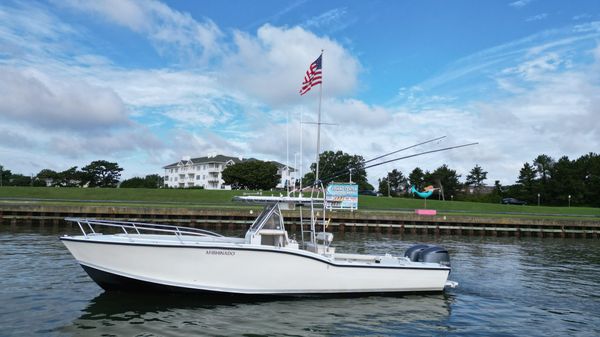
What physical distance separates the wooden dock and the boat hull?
20989mm

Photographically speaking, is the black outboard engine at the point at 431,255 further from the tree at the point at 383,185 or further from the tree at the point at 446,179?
the tree at the point at 383,185

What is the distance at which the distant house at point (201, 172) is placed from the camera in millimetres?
114188

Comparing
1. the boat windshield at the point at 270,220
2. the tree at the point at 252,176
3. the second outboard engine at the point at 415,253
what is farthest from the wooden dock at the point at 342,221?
the tree at the point at 252,176

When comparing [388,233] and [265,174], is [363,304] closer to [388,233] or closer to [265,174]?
[388,233]

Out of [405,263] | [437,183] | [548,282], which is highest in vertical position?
[437,183]

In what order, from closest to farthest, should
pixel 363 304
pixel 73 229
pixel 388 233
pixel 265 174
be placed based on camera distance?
pixel 363 304
pixel 73 229
pixel 388 233
pixel 265 174

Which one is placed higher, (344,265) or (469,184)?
(469,184)

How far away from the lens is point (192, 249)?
34.4 feet

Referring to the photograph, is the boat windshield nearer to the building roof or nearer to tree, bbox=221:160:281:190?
tree, bbox=221:160:281:190

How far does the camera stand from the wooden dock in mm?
31375

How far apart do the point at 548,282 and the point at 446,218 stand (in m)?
20.4

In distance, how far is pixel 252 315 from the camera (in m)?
10.0

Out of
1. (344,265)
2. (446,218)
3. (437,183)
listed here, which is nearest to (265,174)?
(437,183)

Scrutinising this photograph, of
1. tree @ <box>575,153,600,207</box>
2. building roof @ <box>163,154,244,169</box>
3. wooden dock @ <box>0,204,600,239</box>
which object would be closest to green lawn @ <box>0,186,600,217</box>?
wooden dock @ <box>0,204,600,239</box>
